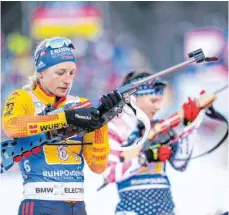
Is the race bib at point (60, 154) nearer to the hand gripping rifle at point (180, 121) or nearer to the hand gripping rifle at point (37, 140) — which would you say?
the hand gripping rifle at point (37, 140)

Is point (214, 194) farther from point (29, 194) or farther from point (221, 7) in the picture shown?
point (221, 7)

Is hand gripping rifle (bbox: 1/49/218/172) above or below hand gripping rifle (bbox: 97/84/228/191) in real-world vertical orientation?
below

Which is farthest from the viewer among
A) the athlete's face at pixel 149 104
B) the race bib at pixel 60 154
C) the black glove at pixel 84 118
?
the athlete's face at pixel 149 104

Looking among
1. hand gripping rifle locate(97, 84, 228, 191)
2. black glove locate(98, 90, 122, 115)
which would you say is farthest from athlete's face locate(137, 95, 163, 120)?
black glove locate(98, 90, 122, 115)

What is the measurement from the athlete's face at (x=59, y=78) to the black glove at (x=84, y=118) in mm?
270

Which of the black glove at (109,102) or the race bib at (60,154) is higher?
the black glove at (109,102)

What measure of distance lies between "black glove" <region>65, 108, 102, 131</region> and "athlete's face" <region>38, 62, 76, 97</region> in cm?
27

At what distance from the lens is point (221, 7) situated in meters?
16.5

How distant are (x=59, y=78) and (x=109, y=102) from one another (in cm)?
35

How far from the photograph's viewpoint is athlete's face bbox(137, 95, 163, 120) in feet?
20.7

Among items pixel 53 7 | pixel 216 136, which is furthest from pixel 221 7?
pixel 216 136

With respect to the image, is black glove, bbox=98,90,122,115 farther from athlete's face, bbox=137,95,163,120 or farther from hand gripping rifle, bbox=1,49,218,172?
athlete's face, bbox=137,95,163,120

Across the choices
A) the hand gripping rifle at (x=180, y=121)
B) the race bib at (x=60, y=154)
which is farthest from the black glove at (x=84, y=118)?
the hand gripping rifle at (x=180, y=121)

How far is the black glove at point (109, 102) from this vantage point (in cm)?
440
